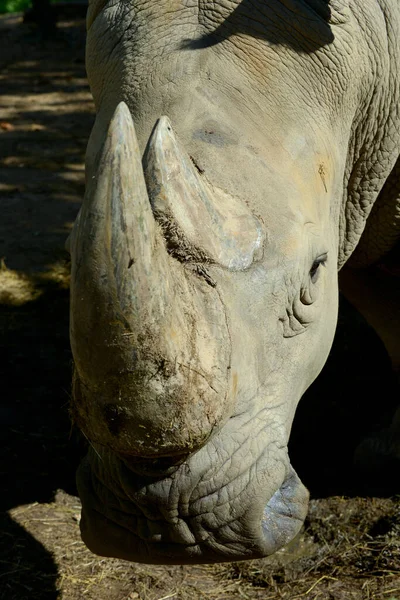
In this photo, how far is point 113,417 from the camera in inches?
83.5

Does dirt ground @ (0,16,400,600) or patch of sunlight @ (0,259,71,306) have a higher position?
dirt ground @ (0,16,400,600)

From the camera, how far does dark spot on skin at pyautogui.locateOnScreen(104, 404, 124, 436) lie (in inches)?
82.8

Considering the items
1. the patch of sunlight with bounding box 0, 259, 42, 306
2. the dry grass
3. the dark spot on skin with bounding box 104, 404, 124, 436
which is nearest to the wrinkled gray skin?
the dark spot on skin with bounding box 104, 404, 124, 436

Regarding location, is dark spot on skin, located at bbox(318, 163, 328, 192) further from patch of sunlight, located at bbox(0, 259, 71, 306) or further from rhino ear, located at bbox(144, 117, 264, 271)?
patch of sunlight, located at bbox(0, 259, 71, 306)

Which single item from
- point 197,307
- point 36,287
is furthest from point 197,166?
point 36,287

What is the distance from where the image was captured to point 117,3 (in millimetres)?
3029

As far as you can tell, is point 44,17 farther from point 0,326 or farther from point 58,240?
point 0,326

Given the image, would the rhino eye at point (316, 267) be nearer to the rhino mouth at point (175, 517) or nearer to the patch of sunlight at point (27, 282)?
the rhino mouth at point (175, 517)

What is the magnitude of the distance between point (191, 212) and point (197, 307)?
9.1 inches

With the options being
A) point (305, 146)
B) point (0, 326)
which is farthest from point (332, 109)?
point (0, 326)

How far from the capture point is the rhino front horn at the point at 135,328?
1891 millimetres

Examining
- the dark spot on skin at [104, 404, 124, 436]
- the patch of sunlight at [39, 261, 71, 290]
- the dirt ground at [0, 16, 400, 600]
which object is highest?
the dark spot on skin at [104, 404, 124, 436]

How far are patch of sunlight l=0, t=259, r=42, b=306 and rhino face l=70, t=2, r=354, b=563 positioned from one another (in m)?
3.19

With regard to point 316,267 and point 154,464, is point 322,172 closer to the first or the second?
point 316,267
